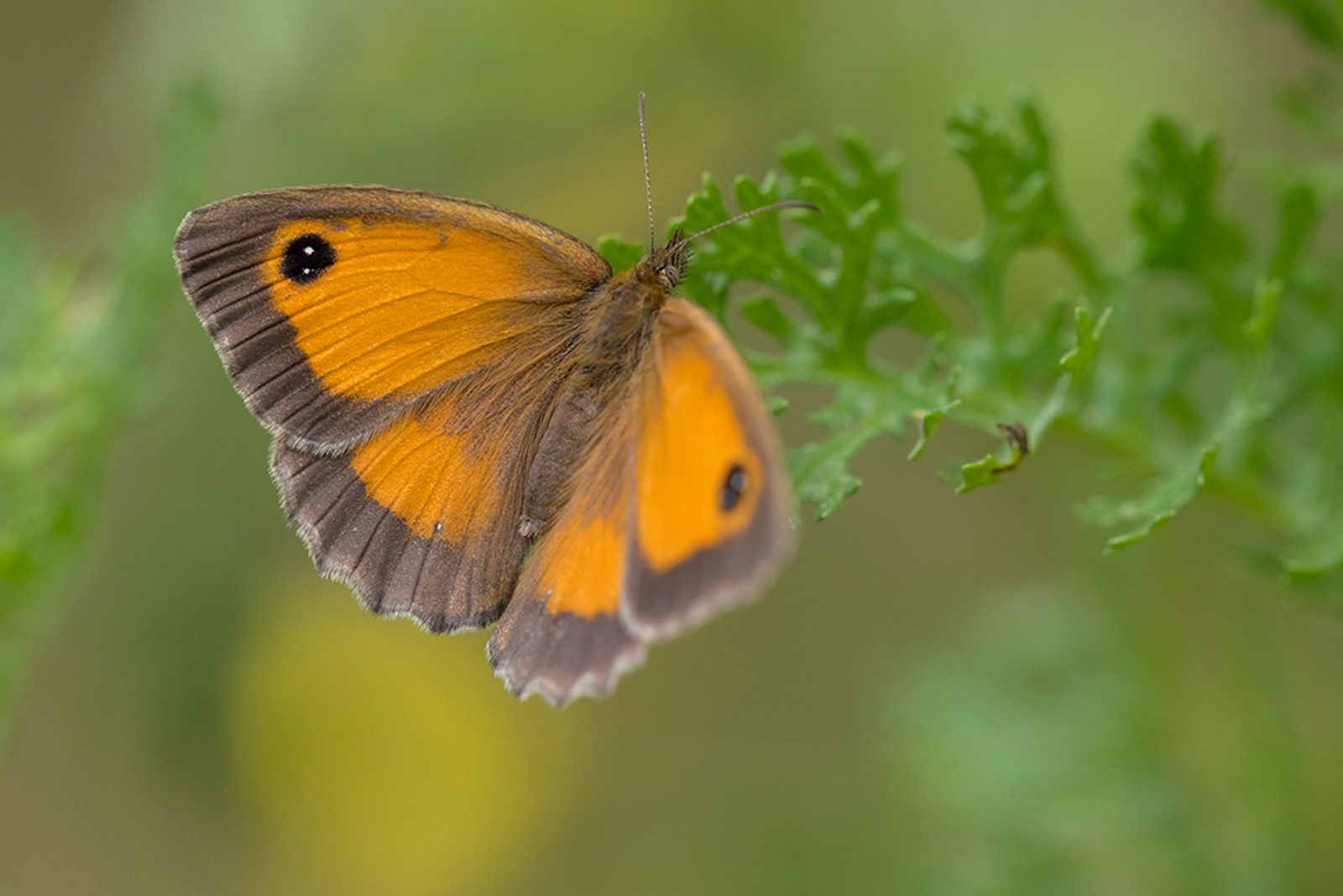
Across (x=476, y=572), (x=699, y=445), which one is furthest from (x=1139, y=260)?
(x=476, y=572)

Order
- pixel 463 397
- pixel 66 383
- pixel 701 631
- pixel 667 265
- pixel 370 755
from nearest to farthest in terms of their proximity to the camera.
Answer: pixel 667 265 < pixel 463 397 < pixel 66 383 < pixel 370 755 < pixel 701 631

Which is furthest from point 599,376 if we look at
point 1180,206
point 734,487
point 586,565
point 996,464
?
point 1180,206

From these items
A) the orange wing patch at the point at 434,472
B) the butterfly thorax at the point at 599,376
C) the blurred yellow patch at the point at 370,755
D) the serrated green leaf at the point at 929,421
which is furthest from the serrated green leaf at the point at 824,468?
the blurred yellow patch at the point at 370,755

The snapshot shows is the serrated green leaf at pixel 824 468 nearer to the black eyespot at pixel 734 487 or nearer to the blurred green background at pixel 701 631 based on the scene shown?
the black eyespot at pixel 734 487

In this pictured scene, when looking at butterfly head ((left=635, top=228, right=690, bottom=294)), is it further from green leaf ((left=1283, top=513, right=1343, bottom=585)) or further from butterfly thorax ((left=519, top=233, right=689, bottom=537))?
green leaf ((left=1283, top=513, right=1343, bottom=585))

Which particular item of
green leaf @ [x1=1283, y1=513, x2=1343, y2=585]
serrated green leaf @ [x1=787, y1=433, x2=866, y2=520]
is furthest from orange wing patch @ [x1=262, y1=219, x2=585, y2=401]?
green leaf @ [x1=1283, y1=513, x2=1343, y2=585]

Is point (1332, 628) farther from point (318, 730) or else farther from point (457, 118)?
point (318, 730)

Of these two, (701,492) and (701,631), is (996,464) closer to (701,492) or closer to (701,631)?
(701,492)

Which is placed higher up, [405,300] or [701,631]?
[405,300]
